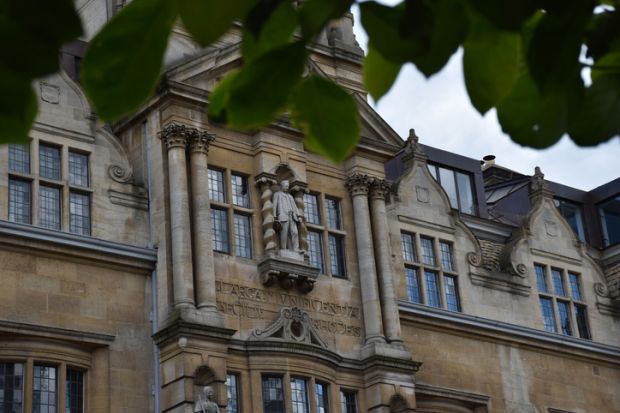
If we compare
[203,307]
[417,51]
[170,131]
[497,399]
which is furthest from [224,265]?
[417,51]

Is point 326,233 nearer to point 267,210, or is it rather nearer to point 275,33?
point 267,210

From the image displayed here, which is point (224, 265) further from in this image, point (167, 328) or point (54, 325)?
point (54, 325)

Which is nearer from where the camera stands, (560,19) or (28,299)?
(560,19)

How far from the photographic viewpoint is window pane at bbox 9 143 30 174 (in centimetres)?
2222

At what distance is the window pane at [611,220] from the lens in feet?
113

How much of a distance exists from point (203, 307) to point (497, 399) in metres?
8.59

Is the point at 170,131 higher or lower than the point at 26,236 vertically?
higher

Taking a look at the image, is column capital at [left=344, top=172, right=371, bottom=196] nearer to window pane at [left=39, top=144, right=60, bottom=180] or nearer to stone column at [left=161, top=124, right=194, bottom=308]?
stone column at [left=161, top=124, right=194, bottom=308]

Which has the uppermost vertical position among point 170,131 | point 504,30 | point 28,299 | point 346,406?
point 170,131

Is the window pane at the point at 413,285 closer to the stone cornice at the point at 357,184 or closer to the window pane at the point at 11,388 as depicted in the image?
the stone cornice at the point at 357,184

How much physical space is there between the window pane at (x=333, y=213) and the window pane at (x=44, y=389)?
7.30 metres

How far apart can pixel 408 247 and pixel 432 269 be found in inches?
29.6

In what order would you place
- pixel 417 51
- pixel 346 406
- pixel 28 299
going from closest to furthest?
pixel 417 51 < pixel 28 299 < pixel 346 406

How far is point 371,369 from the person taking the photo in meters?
24.4
